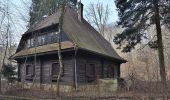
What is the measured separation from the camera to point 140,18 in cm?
2100

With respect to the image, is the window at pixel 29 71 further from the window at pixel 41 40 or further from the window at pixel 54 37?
the window at pixel 54 37

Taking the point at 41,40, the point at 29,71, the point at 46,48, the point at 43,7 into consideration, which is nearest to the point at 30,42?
the point at 41,40

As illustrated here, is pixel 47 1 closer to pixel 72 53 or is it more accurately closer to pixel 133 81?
pixel 72 53

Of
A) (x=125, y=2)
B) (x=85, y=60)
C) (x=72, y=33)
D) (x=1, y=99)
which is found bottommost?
(x=1, y=99)

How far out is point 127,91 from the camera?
13.3m

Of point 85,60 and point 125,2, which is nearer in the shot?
point 125,2

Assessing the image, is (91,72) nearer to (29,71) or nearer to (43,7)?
(29,71)

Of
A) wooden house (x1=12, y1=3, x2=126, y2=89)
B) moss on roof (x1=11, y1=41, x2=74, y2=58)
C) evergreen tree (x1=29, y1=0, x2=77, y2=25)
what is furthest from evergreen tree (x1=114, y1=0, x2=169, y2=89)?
evergreen tree (x1=29, y1=0, x2=77, y2=25)

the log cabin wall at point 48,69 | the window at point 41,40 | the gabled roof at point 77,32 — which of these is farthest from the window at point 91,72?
the window at point 41,40

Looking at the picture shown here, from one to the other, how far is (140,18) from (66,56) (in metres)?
7.31

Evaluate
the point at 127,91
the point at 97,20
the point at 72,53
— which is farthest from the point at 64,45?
the point at 97,20

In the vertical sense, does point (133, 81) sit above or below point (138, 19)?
below

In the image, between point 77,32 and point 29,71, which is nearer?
point 77,32

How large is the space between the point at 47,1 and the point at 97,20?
30.3m
